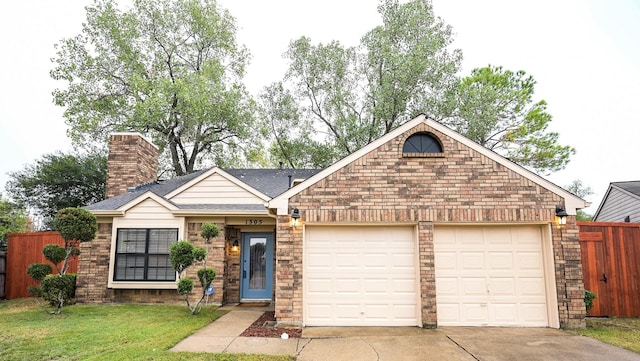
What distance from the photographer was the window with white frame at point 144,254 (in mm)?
9523

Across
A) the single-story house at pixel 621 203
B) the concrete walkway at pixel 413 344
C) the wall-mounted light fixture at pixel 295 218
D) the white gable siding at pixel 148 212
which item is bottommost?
the concrete walkway at pixel 413 344

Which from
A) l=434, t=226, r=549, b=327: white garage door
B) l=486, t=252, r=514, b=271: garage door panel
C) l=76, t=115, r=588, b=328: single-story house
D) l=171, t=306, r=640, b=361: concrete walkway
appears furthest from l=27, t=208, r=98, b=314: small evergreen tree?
l=486, t=252, r=514, b=271: garage door panel

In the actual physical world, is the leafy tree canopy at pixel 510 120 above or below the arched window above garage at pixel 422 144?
above

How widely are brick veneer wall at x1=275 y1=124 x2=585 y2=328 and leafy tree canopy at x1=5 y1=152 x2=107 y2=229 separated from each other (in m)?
19.4

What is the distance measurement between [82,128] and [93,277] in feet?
38.0

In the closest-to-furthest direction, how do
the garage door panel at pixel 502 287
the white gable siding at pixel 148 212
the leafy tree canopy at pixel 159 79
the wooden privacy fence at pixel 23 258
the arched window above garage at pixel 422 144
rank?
1. the garage door panel at pixel 502 287
2. the arched window above garage at pixel 422 144
3. the white gable siding at pixel 148 212
4. the wooden privacy fence at pixel 23 258
5. the leafy tree canopy at pixel 159 79

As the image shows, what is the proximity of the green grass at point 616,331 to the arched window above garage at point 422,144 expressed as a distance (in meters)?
4.34

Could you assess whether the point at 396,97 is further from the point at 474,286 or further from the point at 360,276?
the point at 360,276

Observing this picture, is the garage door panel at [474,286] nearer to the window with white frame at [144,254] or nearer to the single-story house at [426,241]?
the single-story house at [426,241]

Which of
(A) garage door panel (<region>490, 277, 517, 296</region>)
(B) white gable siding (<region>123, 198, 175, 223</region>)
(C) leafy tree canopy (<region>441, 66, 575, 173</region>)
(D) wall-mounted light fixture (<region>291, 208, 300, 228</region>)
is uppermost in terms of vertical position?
(C) leafy tree canopy (<region>441, 66, 575, 173</region>)

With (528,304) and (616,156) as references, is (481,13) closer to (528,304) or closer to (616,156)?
(528,304)

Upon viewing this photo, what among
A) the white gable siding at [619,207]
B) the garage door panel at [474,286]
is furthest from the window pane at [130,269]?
the white gable siding at [619,207]

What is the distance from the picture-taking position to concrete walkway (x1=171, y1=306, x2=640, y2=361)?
514cm

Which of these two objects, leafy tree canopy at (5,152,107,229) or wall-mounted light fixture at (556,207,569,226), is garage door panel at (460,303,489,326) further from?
leafy tree canopy at (5,152,107,229)
